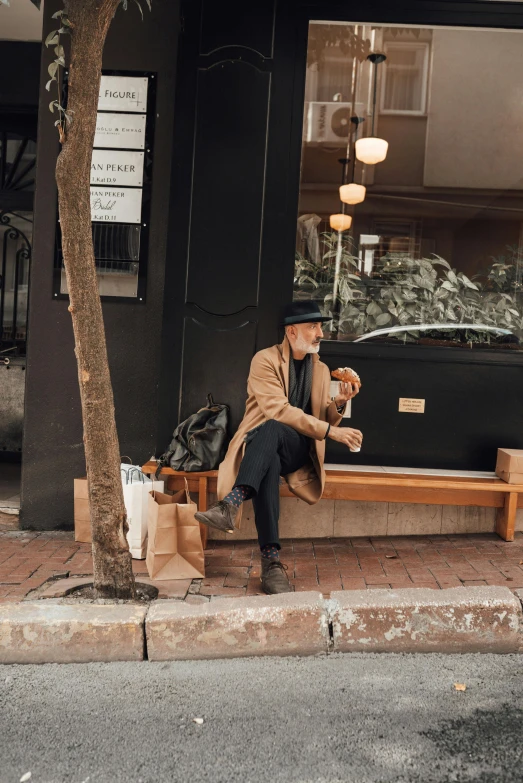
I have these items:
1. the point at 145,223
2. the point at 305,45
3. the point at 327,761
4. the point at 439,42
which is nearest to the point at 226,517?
the point at 327,761

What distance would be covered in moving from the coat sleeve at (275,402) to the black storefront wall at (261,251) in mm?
740

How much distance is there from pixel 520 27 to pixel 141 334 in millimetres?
3544

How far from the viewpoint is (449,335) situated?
6.03 meters

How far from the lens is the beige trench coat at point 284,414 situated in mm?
4895

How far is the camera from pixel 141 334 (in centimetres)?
614

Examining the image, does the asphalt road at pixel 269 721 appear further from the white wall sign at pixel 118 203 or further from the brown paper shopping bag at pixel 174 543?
the white wall sign at pixel 118 203

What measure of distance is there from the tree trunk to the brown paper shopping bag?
0.36m

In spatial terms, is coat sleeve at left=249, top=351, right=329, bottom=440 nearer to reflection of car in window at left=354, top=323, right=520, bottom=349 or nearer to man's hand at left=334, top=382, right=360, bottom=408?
man's hand at left=334, top=382, right=360, bottom=408

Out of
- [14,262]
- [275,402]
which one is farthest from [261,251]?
[14,262]

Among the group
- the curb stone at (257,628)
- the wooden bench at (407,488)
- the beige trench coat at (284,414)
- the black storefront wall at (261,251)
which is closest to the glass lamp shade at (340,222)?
the black storefront wall at (261,251)

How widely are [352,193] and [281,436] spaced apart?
2.30 meters

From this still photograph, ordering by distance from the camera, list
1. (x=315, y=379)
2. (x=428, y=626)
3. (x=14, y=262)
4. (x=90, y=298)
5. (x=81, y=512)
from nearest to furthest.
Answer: (x=428, y=626), (x=90, y=298), (x=315, y=379), (x=81, y=512), (x=14, y=262)

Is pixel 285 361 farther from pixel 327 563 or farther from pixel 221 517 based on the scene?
pixel 327 563

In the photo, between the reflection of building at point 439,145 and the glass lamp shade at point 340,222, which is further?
the glass lamp shade at point 340,222
